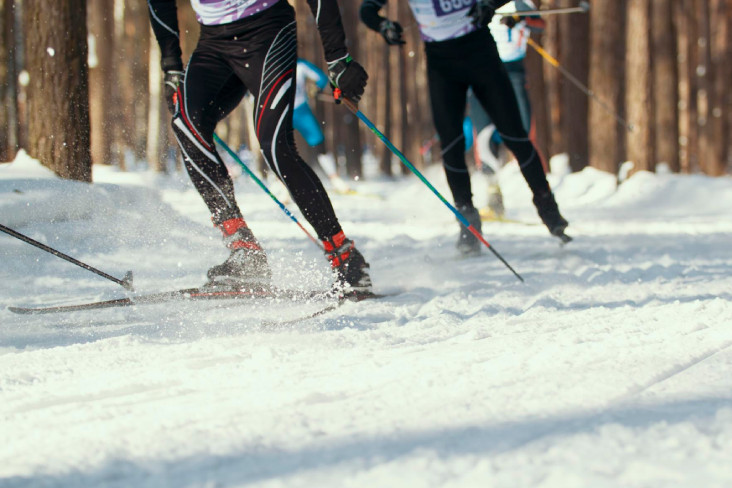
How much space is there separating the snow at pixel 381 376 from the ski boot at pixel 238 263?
0.22m

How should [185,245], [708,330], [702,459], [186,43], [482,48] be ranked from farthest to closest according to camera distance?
[186,43] → [185,245] → [482,48] → [708,330] → [702,459]

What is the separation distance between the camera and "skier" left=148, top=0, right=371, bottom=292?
12.0ft

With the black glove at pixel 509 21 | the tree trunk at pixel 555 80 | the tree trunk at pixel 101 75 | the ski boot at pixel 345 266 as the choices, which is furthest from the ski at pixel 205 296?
the tree trunk at pixel 101 75

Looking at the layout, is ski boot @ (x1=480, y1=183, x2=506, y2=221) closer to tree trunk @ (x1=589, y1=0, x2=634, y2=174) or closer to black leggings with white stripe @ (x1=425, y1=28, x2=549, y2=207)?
black leggings with white stripe @ (x1=425, y1=28, x2=549, y2=207)

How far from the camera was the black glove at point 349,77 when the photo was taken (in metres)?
3.72

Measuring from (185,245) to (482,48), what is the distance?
2.43 m

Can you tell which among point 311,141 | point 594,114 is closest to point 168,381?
point 311,141

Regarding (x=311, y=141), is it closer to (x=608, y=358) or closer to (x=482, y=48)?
(x=482, y=48)

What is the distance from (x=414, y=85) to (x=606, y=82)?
48.6 feet

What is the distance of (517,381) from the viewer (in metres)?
2.23

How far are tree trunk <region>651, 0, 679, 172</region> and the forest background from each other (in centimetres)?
2

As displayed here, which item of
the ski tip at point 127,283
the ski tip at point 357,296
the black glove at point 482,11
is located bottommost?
the ski tip at point 357,296

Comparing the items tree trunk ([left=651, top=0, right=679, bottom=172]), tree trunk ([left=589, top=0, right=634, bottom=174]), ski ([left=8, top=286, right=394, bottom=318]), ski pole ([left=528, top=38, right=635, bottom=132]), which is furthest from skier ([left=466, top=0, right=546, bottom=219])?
tree trunk ([left=651, top=0, right=679, bottom=172])

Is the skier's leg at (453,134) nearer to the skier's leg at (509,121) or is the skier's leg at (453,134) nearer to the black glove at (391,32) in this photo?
the skier's leg at (509,121)
